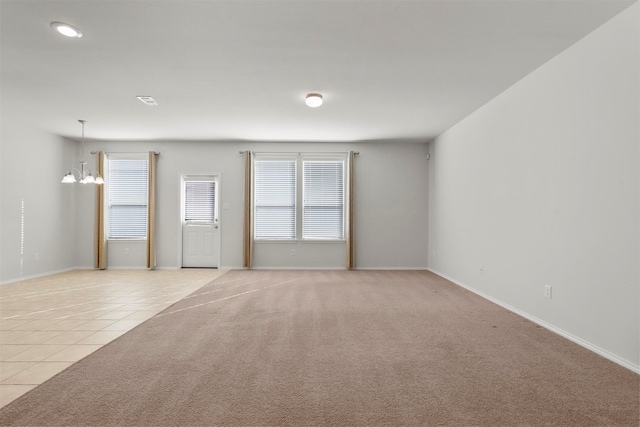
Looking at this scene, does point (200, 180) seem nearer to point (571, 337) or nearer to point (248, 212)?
point (248, 212)

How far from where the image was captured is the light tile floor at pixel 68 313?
103 inches

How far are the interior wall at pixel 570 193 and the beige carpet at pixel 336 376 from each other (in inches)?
13.1

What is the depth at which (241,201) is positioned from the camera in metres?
7.54

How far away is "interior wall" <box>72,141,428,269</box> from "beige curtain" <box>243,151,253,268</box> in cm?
17

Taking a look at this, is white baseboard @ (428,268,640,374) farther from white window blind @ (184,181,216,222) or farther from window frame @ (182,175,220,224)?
white window blind @ (184,181,216,222)

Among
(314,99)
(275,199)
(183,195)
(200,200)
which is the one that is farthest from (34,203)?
(314,99)

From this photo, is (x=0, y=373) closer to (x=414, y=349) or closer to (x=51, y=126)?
(x=414, y=349)

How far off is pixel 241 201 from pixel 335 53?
4.67 meters

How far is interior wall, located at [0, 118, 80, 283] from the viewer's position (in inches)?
228

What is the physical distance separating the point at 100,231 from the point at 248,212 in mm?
3133

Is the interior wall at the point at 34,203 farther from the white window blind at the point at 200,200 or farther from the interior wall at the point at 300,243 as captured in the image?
the white window blind at the point at 200,200

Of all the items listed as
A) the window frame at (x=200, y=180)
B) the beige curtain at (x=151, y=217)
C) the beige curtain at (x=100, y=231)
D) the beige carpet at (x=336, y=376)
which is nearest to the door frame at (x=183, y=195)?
the window frame at (x=200, y=180)

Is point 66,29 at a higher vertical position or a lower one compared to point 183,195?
higher

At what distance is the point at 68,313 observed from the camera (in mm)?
4016
